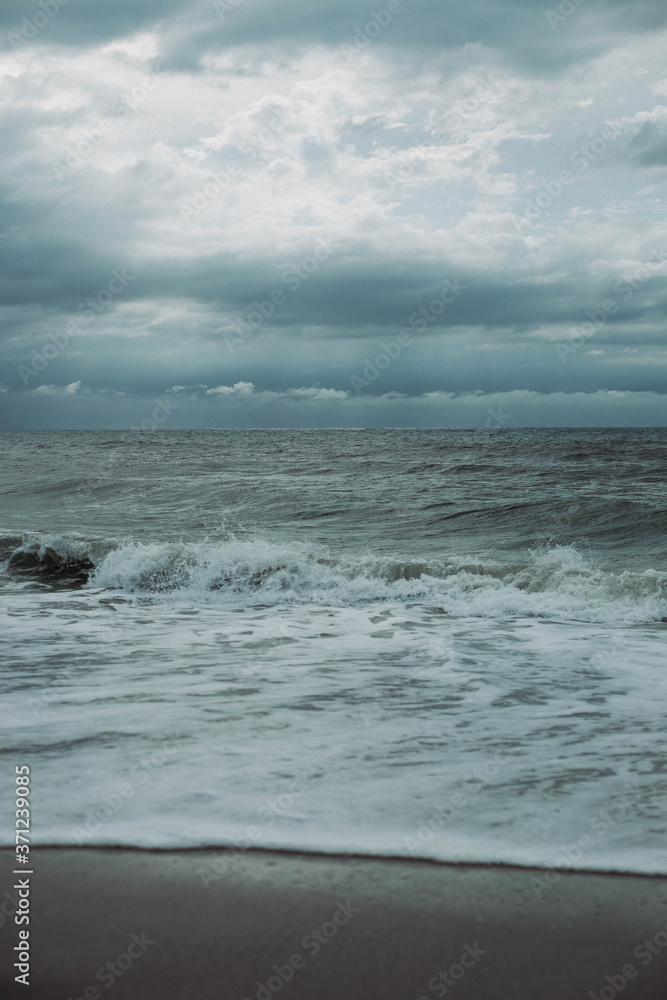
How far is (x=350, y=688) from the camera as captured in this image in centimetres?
521

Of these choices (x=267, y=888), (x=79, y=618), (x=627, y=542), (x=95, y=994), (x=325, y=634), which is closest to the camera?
(x=95, y=994)

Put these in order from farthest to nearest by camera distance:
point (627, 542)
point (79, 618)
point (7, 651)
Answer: point (627, 542) < point (79, 618) < point (7, 651)

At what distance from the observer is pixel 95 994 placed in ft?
7.09

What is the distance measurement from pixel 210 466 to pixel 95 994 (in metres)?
27.6

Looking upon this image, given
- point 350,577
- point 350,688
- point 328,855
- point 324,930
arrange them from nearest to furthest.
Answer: point 324,930 → point 328,855 → point 350,688 → point 350,577

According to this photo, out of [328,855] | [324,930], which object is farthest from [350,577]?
[324,930]

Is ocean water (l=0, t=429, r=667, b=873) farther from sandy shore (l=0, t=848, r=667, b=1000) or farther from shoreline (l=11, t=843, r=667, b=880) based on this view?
sandy shore (l=0, t=848, r=667, b=1000)

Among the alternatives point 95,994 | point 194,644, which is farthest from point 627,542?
point 95,994

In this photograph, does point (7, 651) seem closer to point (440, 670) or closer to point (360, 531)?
point (440, 670)

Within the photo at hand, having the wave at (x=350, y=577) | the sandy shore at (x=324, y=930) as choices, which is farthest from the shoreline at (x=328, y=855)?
the wave at (x=350, y=577)

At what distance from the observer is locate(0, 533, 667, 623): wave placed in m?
8.48

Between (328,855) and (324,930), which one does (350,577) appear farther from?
(324,930)

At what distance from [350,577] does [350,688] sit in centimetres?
496

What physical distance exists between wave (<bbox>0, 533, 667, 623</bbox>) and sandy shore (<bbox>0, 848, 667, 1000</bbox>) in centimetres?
558
